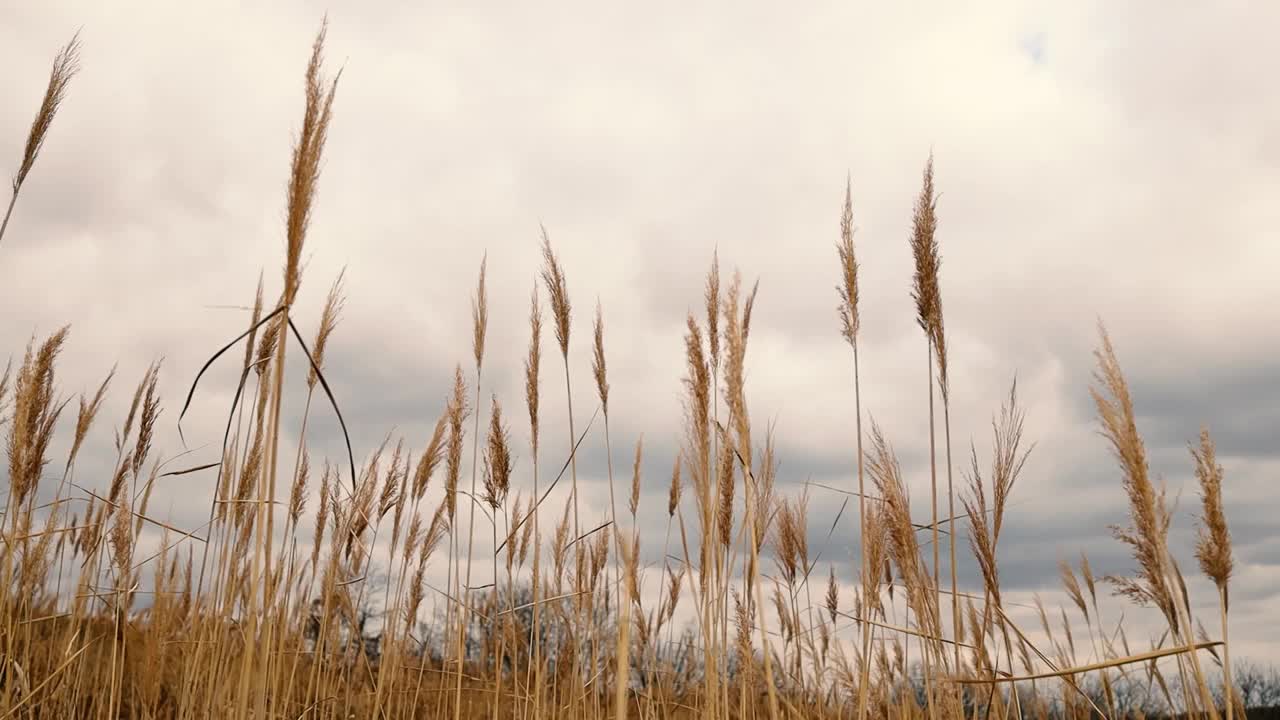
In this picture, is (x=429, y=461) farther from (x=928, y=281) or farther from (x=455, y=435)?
(x=928, y=281)

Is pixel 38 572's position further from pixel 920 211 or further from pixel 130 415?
pixel 920 211

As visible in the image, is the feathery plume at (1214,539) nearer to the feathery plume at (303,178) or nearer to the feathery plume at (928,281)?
the feathery plume at (928,281)

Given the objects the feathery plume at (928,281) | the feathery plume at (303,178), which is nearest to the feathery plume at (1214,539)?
the feathery plume at (928,281)

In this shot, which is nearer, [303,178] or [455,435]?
[303,178]

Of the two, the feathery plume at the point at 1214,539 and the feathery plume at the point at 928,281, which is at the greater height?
the feathery plume at the point at 928,281

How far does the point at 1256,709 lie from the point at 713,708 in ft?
A: 26.5

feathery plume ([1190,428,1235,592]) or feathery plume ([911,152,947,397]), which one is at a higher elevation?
feathery plume ([911,152,947,397])

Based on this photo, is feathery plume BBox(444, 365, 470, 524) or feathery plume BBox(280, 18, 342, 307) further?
feathery plume BBox(444, 365, 470, 524)

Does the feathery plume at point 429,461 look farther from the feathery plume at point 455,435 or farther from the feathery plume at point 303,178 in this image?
the feathery plume at point 303,178

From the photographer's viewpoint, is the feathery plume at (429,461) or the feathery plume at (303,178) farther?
the feathery plume at (429,461)

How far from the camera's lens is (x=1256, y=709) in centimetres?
792

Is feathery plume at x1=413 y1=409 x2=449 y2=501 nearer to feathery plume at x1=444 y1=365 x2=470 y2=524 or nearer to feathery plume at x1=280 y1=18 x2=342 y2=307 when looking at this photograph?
feathery plume at x1=444 y1=365 x2=470 y2=524

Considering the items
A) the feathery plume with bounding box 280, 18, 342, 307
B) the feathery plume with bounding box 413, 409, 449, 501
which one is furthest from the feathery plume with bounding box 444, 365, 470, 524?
the feathery plume with bounding box 280, 18, 342, 307

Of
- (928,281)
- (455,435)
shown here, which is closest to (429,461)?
(455,435)
